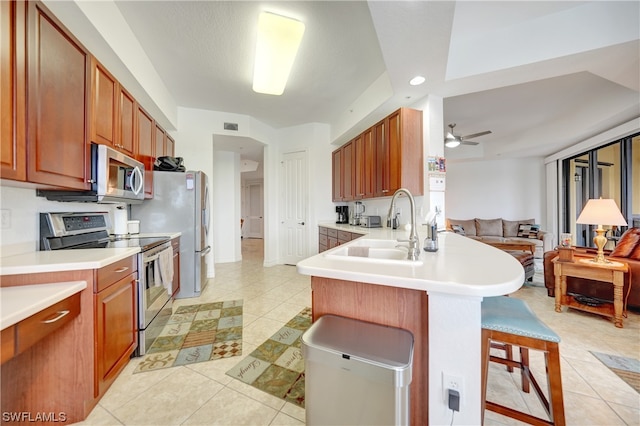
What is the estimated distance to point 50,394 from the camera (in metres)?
1.23

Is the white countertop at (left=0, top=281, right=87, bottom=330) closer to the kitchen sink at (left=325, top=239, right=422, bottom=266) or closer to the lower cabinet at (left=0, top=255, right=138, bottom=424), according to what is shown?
the lower cabinet at (left=0, top=255, right=138, bottom=424)

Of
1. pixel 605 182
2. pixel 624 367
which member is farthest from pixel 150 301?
pixel 605 182

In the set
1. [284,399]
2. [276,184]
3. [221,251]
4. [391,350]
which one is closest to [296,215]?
[276,184]

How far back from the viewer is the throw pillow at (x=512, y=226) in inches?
218

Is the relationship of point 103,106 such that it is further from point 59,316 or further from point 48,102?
point 59,316

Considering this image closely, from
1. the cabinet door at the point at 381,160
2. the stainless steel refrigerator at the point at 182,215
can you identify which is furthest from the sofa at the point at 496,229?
the stainless steel refrigerator at the point at 182,215

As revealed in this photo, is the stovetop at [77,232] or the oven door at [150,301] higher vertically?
the stovetop at [77,232]

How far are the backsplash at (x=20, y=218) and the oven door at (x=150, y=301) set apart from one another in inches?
24.5

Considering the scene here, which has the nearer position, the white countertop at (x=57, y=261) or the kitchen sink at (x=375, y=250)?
the white countertop at (x=57, y=261)

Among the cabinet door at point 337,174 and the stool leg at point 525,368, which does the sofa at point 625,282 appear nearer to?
the stool leg at point 525,368

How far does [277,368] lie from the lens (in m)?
1.67

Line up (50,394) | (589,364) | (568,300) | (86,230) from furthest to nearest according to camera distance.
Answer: (568,300) → (86,230) → (589,364) → (50,394)

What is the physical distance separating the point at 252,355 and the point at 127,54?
113 inches

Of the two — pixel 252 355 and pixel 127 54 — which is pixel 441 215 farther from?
pixel 127 54
